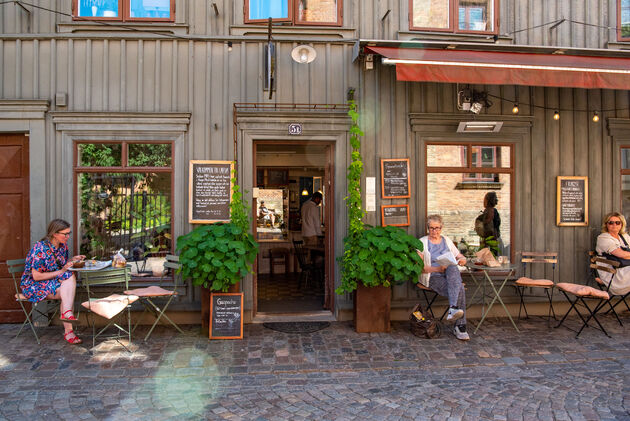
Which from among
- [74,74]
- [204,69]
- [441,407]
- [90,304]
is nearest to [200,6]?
[204,69]

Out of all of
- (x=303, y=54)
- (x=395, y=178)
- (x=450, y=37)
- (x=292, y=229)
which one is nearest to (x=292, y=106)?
(x=303, y=54)

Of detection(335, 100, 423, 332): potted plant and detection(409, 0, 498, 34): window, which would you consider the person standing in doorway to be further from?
detection(409, 0, 498, 34): window

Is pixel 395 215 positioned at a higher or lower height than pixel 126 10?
lower

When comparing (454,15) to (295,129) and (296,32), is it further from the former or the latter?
(295,129)

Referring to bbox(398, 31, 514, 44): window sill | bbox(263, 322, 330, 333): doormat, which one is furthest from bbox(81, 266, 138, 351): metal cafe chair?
bbox(398, 31, 514, 44): window sill

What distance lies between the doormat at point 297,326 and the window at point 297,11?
4195 millimetres

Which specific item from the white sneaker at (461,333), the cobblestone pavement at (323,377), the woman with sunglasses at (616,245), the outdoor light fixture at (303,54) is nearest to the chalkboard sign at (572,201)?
the woman with sunglasses at (616,245)

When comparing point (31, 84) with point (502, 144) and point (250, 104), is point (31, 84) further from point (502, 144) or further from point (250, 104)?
point (502, 144)

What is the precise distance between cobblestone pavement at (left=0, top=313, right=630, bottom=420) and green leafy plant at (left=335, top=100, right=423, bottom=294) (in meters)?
0.77

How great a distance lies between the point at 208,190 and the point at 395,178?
259 centimetres

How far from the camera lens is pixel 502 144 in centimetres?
693

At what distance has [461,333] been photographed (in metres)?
5.71

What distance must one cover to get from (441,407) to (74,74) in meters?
6.09

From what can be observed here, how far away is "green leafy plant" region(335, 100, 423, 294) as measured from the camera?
5609 mm
